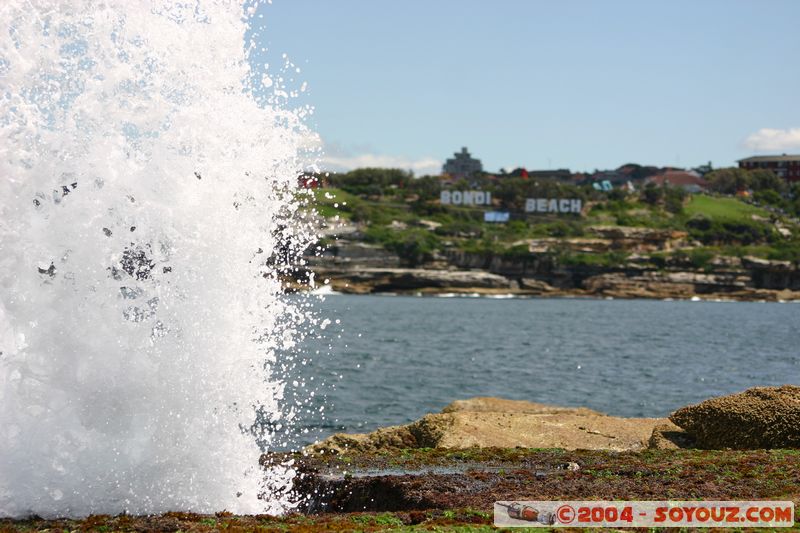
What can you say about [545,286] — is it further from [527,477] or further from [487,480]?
[487,480]

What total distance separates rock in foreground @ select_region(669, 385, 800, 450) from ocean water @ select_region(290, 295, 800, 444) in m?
10.3

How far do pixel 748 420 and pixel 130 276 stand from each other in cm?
1230

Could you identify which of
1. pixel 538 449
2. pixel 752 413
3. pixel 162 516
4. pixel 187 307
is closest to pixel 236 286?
pixel 187 307

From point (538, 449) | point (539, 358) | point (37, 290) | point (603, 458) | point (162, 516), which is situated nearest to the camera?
point (162, 516)

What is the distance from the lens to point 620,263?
546ft

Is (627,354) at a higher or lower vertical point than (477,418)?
lower

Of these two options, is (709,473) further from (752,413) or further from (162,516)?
(162,516)

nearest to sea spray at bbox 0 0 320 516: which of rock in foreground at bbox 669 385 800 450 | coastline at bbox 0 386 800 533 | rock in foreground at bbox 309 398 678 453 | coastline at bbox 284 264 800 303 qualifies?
coastline at bbox 0 386 800 533

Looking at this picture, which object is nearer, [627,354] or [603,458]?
[603,458]

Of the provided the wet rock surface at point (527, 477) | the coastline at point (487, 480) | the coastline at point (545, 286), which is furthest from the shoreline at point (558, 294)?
the wet rock surface at point (527, 477)

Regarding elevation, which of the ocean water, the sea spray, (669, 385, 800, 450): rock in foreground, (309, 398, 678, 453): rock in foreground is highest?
the sea spray

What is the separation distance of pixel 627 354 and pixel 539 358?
7.09m

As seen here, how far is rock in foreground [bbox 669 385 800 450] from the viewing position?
18375 millimetres

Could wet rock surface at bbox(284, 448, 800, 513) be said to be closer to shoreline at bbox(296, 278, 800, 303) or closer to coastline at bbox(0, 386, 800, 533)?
coastline at bbox(0, 386, 800, 533)
